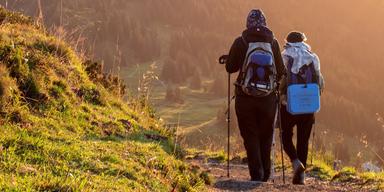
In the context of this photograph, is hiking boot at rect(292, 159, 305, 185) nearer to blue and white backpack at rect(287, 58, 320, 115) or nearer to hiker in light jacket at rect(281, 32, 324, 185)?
hiker in light jacket at rect(281, 32, 324, 185)

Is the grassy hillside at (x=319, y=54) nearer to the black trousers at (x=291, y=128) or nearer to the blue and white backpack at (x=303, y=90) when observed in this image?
the black trousers at (x=291, y=128)

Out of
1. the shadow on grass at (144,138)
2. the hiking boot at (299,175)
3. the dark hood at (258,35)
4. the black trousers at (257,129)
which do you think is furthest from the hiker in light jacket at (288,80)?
the shadow on grass at (144,138)

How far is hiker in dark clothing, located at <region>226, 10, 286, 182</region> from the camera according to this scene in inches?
310

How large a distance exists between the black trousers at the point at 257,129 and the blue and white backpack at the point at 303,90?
818mm

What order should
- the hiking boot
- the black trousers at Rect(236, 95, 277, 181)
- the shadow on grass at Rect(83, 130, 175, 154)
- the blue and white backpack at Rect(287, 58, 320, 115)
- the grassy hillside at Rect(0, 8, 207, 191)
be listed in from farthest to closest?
the blue and white backpack at Rect(287, 58, 320, 115)
the hiking boot
the black trousers at Rect(236, 95, 277, 181)
the shadow on grass at Rect(83, 130, 175, 154)
the grassy hillside at Rect(0, 8, 207, 191)

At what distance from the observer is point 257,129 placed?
811cm

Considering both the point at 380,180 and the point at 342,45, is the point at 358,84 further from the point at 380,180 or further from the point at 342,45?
the point at 380,180

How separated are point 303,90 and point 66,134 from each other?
4144 millimetres

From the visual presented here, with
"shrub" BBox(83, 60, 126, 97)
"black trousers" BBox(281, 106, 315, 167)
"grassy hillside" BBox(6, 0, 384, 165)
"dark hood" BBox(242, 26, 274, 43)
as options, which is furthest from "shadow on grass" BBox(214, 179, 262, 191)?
"grassy hillside" BBox(6, 0, 384, 165)

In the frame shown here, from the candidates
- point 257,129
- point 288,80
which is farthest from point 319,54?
point 257,129

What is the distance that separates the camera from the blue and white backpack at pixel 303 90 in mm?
8695

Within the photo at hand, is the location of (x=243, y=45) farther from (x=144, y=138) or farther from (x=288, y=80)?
(x=144, y=138)

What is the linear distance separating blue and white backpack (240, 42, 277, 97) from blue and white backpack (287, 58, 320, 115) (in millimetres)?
1025

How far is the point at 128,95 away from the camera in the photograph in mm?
11094
